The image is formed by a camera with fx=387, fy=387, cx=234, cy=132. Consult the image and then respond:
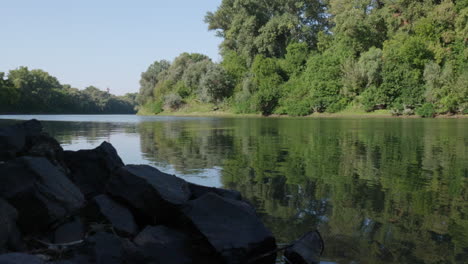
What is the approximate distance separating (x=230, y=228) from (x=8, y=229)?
7.73 ft

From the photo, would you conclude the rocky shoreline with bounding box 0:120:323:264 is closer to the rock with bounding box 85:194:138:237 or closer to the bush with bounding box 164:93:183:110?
the rock with bounding box 85:194:138:237

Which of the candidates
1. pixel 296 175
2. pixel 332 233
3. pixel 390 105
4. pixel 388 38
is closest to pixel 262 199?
pixel 332 233

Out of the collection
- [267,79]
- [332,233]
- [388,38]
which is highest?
[388,38]

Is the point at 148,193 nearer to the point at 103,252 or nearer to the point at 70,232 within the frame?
the point at 70,232

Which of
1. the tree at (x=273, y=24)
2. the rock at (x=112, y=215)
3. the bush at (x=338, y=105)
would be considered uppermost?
the tree at (x=273, y=24)

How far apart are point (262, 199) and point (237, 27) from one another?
8249 centimetres

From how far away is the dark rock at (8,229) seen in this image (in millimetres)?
3954

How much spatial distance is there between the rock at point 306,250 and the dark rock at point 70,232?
2.55 m

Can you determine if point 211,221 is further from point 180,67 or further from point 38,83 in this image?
point 38,83

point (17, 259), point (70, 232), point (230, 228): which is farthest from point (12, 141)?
point (230, 228)

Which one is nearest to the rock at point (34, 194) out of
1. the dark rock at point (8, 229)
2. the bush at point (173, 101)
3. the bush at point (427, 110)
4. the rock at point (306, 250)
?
the dark rock at point (8, 229)

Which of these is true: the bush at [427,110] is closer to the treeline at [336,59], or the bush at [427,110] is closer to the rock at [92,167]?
the treeline at [336,59]

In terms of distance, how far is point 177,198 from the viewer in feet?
16.3

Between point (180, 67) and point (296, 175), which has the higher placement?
point (180, 67)
